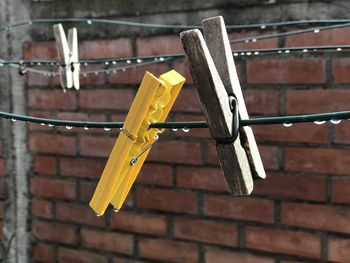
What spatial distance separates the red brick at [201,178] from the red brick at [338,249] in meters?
0.30

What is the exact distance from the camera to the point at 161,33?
134cm

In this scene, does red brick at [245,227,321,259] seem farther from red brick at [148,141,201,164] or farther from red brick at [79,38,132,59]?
red brick at [79,38,132,59]

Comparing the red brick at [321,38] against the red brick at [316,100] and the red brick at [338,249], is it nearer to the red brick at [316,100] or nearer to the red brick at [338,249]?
the red brick at [316,100]

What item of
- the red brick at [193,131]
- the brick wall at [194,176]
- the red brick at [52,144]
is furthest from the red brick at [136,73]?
the red brick at [52,144]

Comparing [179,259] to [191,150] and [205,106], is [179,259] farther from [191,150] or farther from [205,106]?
[205,106]

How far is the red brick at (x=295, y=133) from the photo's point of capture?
1163mm

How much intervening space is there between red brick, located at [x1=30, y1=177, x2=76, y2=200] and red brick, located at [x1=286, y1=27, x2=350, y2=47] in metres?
0.80

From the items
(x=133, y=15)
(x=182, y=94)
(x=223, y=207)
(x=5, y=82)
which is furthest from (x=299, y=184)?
(x=5, y=82)

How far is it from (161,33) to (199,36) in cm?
74

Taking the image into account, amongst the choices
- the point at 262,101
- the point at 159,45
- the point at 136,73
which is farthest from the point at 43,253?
the point at 262,101

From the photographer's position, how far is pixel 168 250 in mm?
1402

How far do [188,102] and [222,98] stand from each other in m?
0.67

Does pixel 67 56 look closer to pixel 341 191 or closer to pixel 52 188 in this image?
pixel 52 188

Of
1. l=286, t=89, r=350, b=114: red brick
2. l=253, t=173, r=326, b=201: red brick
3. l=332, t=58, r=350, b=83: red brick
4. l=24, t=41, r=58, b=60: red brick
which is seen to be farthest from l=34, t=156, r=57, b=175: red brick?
l=332, t=58, r=350, b=83: red brick
